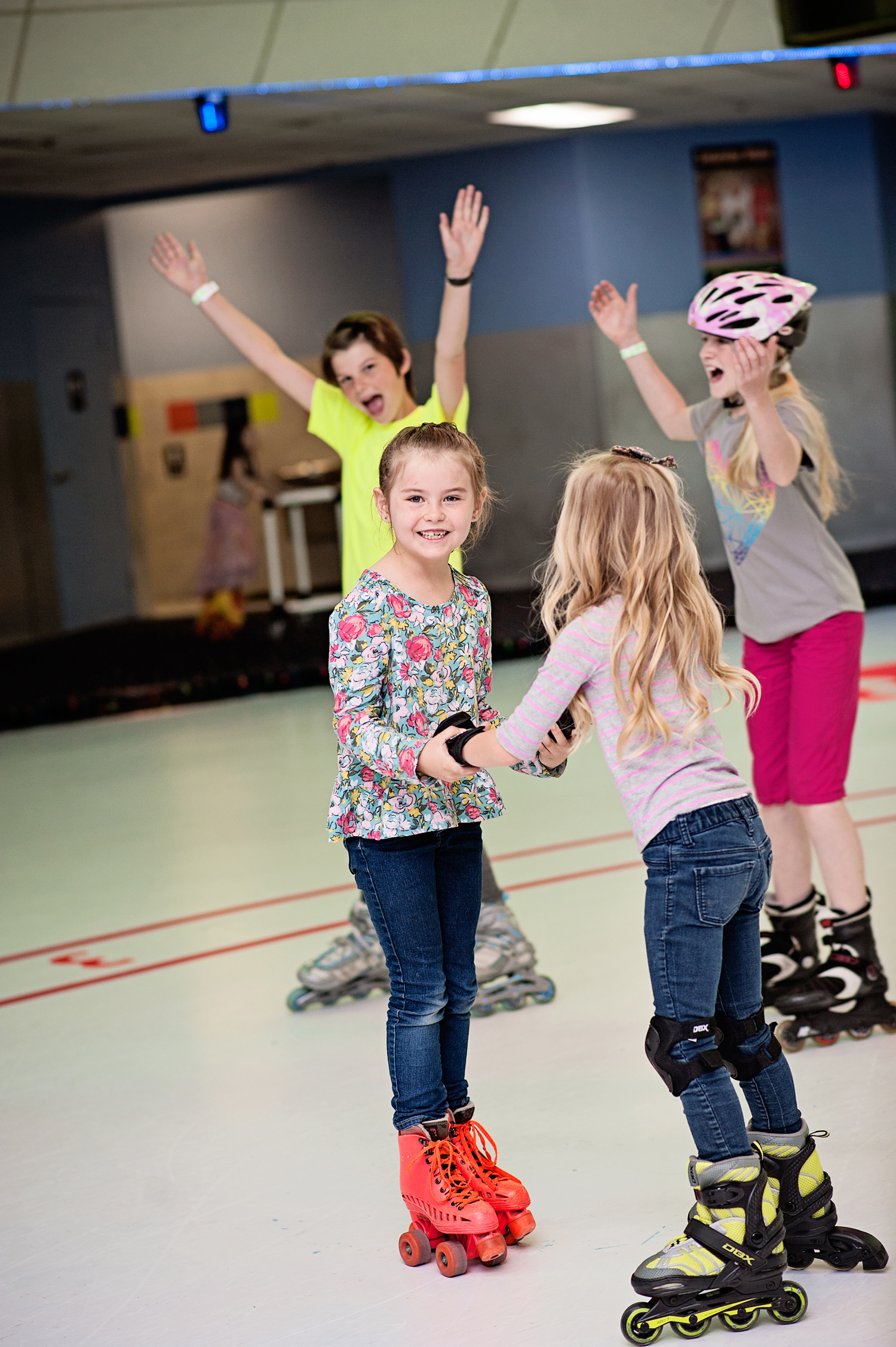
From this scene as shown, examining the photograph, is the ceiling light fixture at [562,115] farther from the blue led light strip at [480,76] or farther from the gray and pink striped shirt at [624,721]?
the gray and pink striped shirt at [624,721]

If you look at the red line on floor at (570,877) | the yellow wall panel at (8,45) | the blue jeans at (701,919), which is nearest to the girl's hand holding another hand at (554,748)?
the blue jeans at (701,919)

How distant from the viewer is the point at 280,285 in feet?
36.2

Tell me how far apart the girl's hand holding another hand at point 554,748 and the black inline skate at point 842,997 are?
104 centimetres

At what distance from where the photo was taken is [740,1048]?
189cm

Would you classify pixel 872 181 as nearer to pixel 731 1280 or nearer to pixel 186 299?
pixel 186 299

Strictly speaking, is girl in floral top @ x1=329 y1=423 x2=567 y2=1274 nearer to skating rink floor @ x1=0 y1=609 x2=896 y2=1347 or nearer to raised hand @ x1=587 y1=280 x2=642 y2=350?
skating rink floor @ x1=0 y1=609 x2=896 y2=1347

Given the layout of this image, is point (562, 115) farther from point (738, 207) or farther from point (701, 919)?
point (701, 919)

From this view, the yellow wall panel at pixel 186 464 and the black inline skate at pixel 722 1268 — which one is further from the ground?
the yellow wall panel at pixel 186 464

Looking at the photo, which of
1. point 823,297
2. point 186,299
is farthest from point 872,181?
point 186,299

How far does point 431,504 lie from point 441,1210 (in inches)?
37.9

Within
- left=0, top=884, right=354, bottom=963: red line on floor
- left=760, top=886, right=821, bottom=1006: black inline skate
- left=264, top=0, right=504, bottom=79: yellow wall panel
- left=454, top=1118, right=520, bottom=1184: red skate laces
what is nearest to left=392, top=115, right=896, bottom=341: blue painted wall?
left=264, top=0, right=504, bottom=79: yellow wall panel

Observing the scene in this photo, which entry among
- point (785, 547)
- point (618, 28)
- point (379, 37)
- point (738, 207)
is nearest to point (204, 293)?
point (785, 547)

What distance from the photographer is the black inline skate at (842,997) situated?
8.84 ft

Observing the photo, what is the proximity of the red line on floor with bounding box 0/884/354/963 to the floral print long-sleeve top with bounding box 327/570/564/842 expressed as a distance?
1892 millimetres
